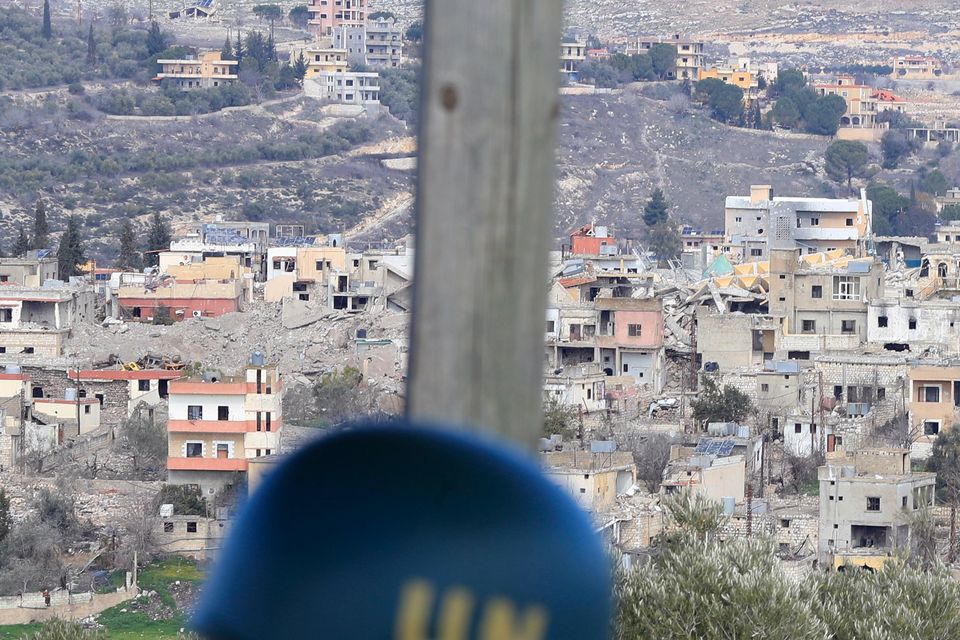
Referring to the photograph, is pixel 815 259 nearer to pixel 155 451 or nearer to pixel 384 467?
pixel 155 451

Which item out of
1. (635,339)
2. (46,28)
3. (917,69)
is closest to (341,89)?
(46,28)

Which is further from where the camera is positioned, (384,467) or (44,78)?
(44,78)

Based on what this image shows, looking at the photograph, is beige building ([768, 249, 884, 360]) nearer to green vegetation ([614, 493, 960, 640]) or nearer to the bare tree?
the bare tree

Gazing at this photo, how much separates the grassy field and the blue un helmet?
16075 mm

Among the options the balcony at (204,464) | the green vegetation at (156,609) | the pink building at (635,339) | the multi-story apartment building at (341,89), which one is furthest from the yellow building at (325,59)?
the green vegetation at (156,609)

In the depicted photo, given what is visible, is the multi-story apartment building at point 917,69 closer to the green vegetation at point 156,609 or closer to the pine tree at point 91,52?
the pine tree at point 91,52

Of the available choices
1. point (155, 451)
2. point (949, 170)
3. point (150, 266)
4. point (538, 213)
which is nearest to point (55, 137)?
point (150, 266)

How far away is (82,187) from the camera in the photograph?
2415 inches

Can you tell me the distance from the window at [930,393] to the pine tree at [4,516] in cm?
1249

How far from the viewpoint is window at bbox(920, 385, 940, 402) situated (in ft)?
90.5

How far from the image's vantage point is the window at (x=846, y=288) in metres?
32.6

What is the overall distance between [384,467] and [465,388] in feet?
0.58

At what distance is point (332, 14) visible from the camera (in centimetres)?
9600

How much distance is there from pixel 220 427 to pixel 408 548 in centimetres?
2385
